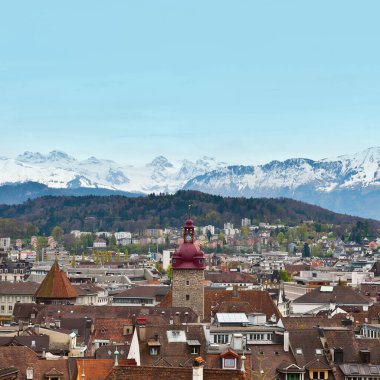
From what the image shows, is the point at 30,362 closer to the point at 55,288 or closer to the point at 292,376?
the point at 292,376

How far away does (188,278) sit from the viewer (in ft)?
338

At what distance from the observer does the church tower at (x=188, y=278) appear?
3991 inches

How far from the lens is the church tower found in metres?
101

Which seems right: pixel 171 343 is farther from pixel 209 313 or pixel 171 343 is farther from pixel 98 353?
pixel 209 313

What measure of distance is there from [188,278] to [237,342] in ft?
124

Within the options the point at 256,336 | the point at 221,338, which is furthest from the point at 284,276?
the point at 221,338

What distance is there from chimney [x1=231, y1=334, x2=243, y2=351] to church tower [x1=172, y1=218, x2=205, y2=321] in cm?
3443

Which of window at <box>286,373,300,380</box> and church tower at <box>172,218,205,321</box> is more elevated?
church tower at <box>172,218,205,321</box>

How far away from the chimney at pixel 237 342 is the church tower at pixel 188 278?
113ft

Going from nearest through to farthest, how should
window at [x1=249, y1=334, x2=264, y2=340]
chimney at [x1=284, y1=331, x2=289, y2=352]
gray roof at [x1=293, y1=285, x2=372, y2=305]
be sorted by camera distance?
chimney at [x1=284, y1=331, x2=289, y2=352] < window at [x1=249, y1=334, x2=264, y2=340] < gray roof at [x1=293, y1=285, x2=372, y2=305]

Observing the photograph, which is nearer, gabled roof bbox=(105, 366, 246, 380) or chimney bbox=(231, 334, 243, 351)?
gabled roof bbox=(105, 366, 246, 380)

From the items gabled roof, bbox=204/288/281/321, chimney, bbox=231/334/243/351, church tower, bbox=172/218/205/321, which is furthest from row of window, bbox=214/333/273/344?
church tower, bbox=172/218/205/321

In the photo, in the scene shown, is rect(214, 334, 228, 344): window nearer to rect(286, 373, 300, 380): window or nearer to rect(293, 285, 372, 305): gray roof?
rect(286, 373, 300, 380): window

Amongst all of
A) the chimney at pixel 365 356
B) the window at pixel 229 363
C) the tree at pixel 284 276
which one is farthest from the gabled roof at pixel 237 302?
the tree at pixel 284 276
